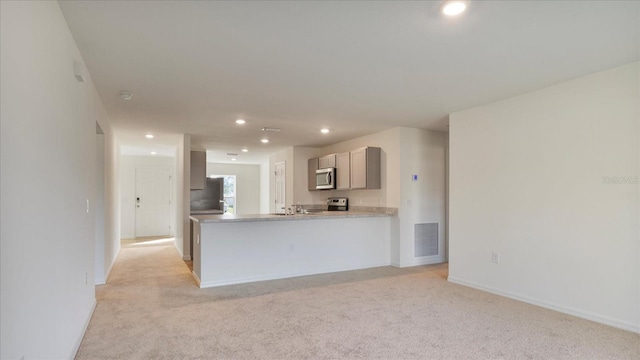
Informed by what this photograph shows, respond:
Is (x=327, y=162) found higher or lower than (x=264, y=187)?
higher

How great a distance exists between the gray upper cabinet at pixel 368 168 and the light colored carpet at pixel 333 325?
1.84 m

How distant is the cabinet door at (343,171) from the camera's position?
21.3 ft

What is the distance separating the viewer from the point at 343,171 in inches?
262

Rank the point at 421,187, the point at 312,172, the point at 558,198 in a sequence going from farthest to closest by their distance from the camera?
the point at 312,172, the point at 421,187, the point at 558,198

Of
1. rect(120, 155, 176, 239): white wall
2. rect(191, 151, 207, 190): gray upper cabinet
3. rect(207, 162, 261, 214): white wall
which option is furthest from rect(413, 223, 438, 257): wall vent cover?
rect(207, 162, 261, 214): white wall

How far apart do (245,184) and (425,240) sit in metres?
7.53

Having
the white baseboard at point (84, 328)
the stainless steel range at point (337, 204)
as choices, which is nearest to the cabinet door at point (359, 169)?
the stainless steel range at point (337, 204)

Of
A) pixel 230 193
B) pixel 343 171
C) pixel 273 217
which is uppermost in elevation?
pixel 343 171

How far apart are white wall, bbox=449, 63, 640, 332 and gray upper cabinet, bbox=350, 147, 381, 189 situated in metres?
1.61

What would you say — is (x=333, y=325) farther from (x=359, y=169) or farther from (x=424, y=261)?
(x=359, y=169)

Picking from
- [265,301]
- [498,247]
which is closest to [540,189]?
[498,247]

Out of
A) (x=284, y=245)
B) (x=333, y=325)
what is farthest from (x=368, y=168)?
(x=333, y=325)

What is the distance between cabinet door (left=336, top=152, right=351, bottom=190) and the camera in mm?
6492

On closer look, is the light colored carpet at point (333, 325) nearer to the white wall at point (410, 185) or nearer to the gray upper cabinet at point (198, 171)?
the white wall at point (410, 185)
